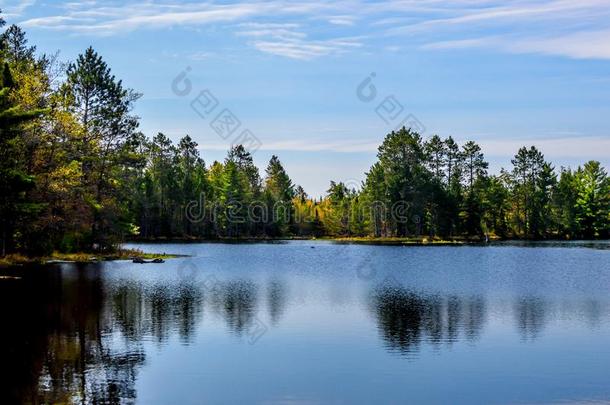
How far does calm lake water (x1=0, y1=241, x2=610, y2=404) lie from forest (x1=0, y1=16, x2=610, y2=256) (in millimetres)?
25434

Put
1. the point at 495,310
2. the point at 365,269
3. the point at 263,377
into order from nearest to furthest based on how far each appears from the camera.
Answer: the point at 263,377 → the point at 495,310 → the point at 365,269

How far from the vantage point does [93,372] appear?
21672 millimetres

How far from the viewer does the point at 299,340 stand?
2914cm

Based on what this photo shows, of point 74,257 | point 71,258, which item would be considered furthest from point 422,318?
point 74,257

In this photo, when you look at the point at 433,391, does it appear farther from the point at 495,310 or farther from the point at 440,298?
the point at 440,298

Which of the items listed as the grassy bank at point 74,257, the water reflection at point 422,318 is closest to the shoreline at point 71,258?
the grassy bank at point 74,257

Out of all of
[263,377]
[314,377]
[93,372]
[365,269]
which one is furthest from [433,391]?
[365,269]

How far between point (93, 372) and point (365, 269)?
4918 cm

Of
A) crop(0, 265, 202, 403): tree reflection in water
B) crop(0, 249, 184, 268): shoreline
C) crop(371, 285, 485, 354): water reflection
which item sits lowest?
crop(371, 285, 485, 354): water reflection

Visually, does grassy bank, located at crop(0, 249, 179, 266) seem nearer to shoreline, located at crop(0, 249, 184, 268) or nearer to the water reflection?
shoreline, located at crop(0, 249, 184, 268)

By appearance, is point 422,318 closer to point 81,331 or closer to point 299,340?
point 299,340

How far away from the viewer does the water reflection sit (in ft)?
95.5

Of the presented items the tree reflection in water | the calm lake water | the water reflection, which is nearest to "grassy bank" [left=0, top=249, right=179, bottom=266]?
the calm lake water

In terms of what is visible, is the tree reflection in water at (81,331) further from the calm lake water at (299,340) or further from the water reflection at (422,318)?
the water reflection at (422,318)
